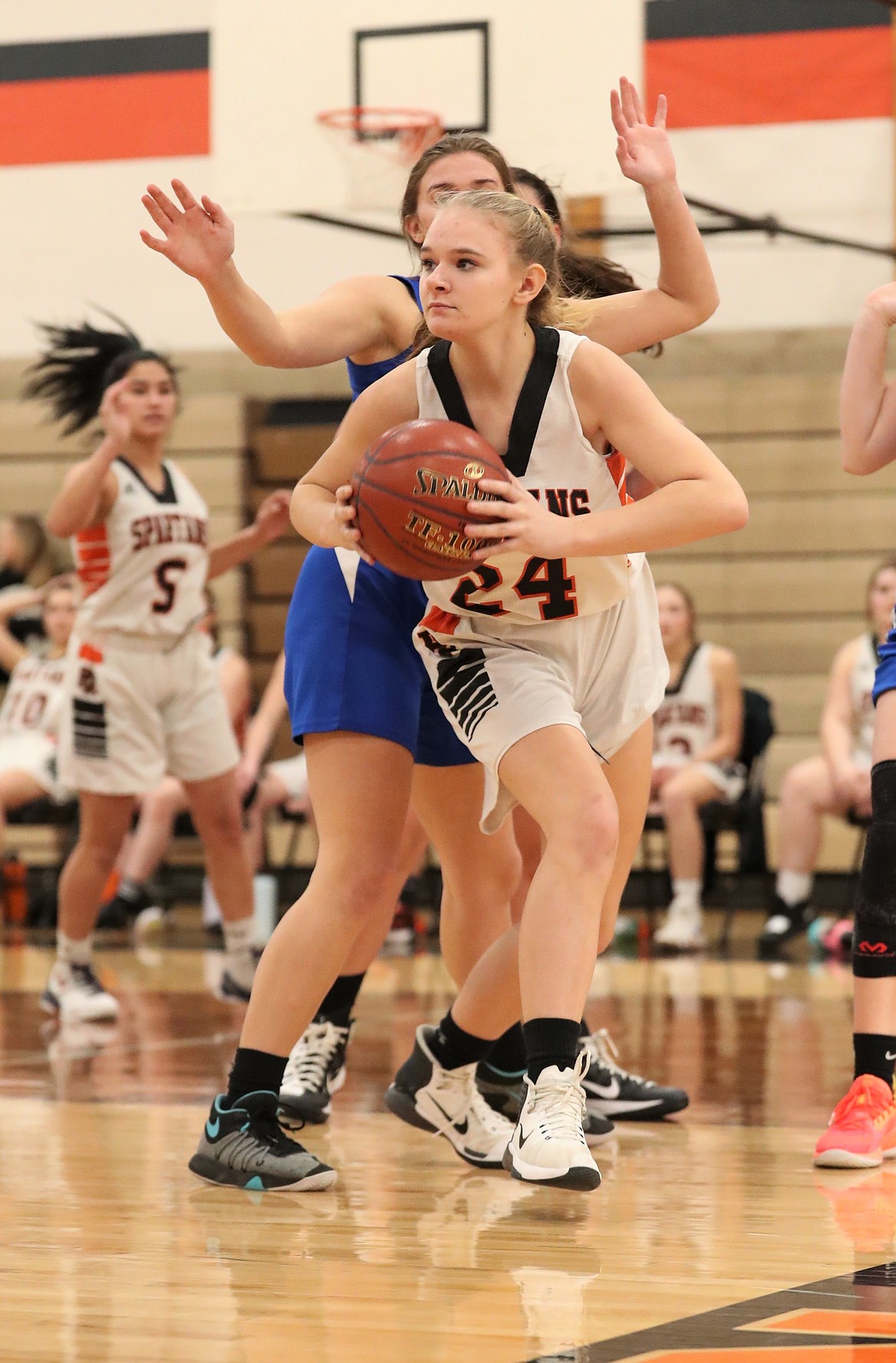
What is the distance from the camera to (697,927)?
319 inches

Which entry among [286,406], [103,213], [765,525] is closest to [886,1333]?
[765,525]

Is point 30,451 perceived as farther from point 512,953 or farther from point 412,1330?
point 412,1330

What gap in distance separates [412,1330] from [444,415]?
137 centimetres

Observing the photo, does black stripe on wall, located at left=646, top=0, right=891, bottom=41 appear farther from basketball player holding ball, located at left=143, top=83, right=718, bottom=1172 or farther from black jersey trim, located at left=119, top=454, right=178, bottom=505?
basketball player holding ball, located at left=143, top=83, right=718, bottom=1172

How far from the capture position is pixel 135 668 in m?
5.74

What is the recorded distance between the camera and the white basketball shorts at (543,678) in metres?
2.85

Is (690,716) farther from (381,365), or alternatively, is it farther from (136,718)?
(381,365)

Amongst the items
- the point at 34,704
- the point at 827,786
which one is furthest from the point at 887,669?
the point at 34,704

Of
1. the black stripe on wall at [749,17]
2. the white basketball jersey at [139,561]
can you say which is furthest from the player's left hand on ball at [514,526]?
the black stripe on wall at [749,17]

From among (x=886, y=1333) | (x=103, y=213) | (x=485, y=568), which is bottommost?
(x=886, y=1333)

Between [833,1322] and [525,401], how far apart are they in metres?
1.40

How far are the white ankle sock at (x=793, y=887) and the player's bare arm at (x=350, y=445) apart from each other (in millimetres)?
5357

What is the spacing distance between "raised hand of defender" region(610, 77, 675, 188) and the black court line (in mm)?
1754

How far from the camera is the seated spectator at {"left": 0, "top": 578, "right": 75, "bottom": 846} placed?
28.8 ft
